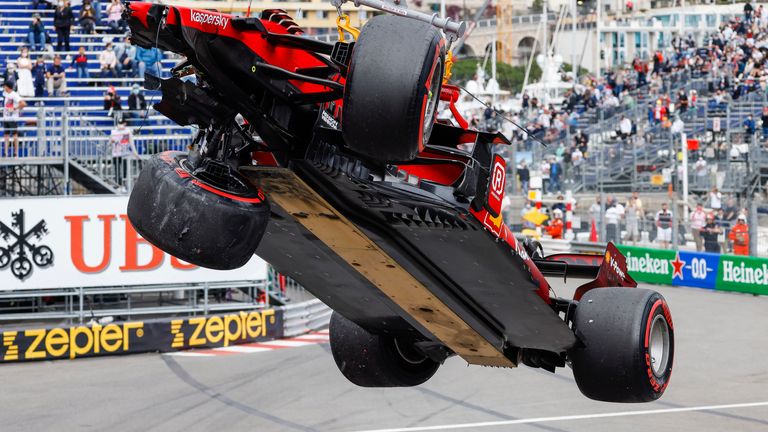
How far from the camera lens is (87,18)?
27766 millimetres

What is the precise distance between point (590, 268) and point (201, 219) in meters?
4.33

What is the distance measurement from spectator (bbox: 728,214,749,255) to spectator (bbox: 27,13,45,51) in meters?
15.8

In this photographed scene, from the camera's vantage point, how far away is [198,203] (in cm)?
700

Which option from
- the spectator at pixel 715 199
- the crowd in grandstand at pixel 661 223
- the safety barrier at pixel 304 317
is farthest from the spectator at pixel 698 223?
the safety barrier at pixel 304 317

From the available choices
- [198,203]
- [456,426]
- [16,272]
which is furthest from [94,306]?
[198,203]

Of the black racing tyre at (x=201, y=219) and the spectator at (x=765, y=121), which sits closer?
the black racing tyre at (x=201, y=219)

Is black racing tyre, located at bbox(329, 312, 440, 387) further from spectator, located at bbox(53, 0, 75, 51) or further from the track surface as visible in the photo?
spectator, located at bbox(53, 0, 75, 51)

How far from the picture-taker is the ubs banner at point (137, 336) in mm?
19359

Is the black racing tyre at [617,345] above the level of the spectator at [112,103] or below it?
below

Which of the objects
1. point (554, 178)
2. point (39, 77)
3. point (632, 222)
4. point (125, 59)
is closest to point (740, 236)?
point (632, 222)

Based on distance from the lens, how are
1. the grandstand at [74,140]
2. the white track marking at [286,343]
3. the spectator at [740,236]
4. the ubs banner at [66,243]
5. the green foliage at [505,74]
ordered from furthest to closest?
the green foliage at [505,74] → the spectator at [740,236] → the grandstand at [74,140] → the white track marking at [286,343] → the ubs banner at [66,243]

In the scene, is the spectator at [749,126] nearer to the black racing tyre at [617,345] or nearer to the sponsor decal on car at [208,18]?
the black racing tyre at [617,345]

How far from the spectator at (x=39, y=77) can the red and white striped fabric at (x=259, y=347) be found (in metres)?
7.65

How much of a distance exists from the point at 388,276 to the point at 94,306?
13730 millimetres
